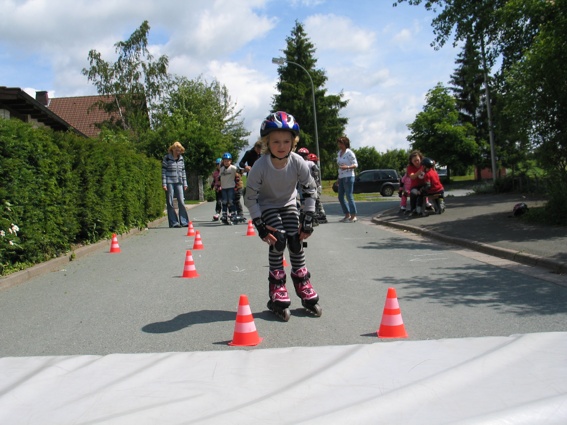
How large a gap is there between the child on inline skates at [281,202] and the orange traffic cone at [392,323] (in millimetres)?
869

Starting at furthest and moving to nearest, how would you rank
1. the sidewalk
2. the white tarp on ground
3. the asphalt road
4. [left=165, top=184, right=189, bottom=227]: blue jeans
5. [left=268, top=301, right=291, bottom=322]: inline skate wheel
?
[left=165, top=184, right=189, bottom=227]: blue jeans, the sidewalk, [left=268, top=301, right=291, bottom=322]: inline skate wheel, the asphalt road, the white tarp on ground

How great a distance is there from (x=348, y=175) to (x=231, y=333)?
34.5 ft

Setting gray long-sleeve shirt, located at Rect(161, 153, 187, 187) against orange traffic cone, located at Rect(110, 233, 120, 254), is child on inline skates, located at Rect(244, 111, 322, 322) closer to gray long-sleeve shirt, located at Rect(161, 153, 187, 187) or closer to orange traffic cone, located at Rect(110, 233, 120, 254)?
orange traffic cone, located at Rect(110, 233, 120, 254)

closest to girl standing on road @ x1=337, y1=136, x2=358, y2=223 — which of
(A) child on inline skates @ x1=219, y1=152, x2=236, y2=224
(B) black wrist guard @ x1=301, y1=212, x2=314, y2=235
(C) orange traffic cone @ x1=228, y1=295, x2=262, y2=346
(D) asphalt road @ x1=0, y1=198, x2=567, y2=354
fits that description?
(A) child on inline skates @ x1=219, y1=152, x2=236, y2=224

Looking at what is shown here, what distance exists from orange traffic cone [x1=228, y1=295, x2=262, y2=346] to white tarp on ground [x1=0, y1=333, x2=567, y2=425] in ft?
0.72

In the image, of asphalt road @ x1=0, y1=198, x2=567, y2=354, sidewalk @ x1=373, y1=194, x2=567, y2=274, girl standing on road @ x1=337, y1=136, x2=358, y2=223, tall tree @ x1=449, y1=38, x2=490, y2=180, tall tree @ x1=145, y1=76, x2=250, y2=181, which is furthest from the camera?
tall tree @ x1=449, y1=38, x2=490, y2=180

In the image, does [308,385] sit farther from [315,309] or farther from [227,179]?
[227,179]

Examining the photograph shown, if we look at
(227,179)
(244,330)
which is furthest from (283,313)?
(227,179)

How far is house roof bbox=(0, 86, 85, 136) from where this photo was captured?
870 inches

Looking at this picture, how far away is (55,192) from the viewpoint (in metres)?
8.84

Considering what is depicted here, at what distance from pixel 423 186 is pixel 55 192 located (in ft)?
30.4

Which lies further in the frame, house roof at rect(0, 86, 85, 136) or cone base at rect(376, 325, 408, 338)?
house roof at rect(0, 86, 85, 136)

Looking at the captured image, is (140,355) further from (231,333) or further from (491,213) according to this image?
(491,213)

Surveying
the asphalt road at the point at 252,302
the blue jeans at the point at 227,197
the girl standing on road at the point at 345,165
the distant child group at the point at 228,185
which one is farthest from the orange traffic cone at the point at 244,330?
the blue jeans at the point at 227,197
